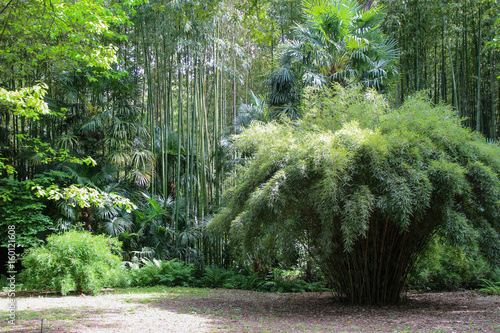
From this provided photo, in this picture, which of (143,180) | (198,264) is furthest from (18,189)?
(198,264)

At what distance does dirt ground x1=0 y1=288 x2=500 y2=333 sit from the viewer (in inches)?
168

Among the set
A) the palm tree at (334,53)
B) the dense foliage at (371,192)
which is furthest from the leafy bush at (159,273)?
the palm tree at (334,53)

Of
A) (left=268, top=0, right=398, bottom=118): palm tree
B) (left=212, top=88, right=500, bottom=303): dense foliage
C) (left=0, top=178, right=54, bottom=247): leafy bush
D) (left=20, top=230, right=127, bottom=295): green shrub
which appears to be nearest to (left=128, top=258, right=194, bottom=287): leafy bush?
(left=20, top=230, right=127, bottom=295): green shrub

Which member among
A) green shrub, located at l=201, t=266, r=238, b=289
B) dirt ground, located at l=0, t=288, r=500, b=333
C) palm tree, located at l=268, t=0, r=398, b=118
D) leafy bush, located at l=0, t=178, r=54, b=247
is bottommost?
green shrub, located at l=201, t=266, r=238, b=289

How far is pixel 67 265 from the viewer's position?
6.79m

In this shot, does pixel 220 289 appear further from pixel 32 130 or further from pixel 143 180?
pixel 32 130

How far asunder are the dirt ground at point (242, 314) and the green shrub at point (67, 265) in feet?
0.84

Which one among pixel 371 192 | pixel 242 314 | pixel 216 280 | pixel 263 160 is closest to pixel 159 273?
pixel 216 280

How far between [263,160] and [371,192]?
1.59m

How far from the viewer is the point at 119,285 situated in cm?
822

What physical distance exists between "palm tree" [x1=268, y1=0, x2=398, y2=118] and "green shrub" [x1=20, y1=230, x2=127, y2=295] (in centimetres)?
520

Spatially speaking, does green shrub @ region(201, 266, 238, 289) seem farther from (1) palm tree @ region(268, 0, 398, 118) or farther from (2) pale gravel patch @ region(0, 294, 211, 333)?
(1) palm tree @ region(268, 0, 398, 118)

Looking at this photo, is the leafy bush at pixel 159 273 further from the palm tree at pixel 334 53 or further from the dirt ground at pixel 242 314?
the palm tree at pixel 334 53

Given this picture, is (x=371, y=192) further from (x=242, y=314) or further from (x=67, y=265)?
(x=67, y=265)
